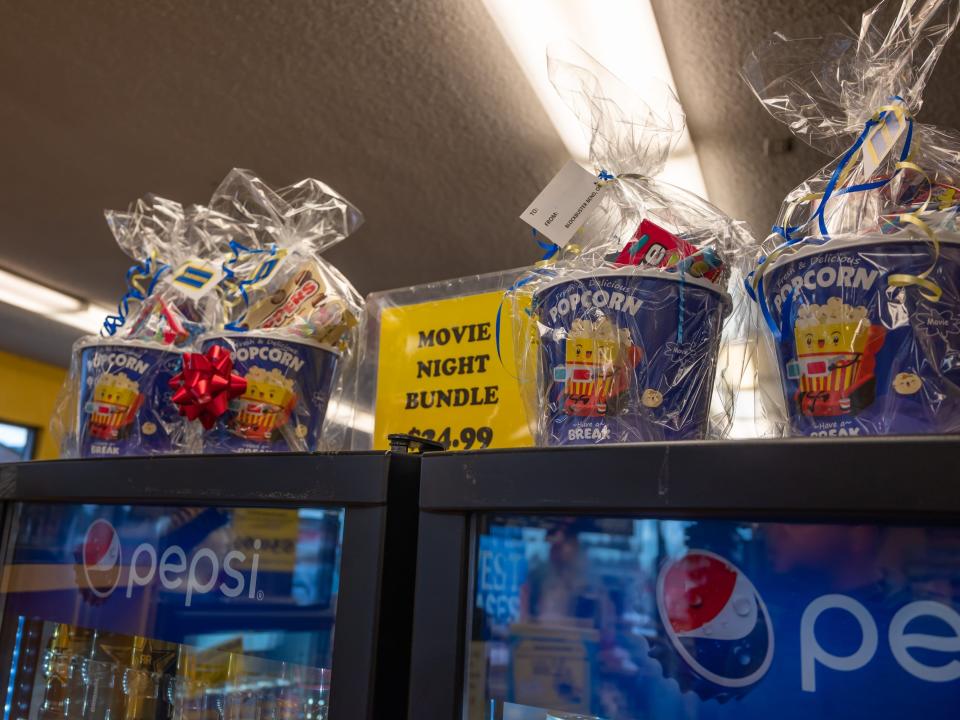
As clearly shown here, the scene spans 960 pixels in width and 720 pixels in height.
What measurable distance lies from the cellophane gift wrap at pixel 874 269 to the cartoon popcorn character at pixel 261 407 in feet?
1.57

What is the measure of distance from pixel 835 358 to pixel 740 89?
2253mm

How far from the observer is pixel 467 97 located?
106 inches

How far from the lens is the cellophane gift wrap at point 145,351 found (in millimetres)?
894

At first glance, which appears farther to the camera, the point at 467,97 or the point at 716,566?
the point at 467,97

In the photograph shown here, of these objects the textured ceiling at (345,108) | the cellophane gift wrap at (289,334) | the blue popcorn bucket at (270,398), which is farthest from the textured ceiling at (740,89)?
the blue popcorn bucket at (270,398)

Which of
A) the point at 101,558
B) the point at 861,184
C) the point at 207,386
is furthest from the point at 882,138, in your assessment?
the point at 101,558

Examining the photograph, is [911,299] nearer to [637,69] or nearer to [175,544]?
[175,544]

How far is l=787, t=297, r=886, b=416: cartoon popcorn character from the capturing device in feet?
1.68

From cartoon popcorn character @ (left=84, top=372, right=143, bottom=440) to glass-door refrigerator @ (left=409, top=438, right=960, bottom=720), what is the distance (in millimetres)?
447

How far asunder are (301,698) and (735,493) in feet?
1.80

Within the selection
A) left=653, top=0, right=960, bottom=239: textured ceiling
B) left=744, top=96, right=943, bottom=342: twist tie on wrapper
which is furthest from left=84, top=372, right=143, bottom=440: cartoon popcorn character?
left=653, top=0, right=960, bottom=239: textured ceiling

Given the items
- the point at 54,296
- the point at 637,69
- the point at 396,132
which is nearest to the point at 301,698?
the point at 637,69

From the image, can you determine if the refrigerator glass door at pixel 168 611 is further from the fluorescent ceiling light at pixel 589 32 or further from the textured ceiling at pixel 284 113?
the textured ceiling at pixel 284 113

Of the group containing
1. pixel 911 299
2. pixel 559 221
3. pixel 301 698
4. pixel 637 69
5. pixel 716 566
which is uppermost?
pixel 637 69
